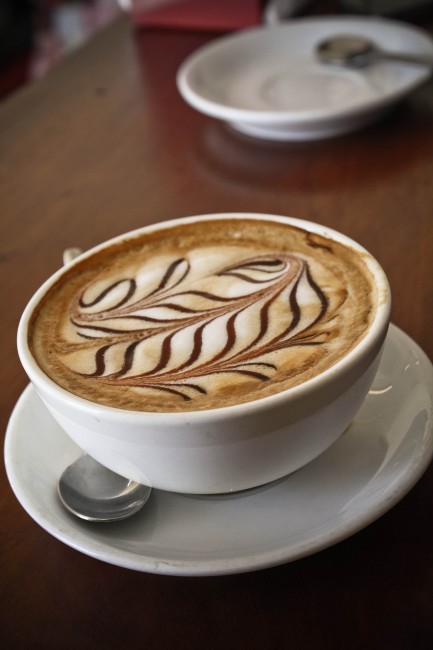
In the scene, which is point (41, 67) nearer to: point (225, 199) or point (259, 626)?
point (225, 199)

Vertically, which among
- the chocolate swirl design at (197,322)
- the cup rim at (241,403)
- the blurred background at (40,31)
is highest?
the cup rim at (241,403)

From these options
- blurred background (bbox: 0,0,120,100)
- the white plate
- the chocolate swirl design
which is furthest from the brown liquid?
blurred background (bbox: 0,0,120,100)

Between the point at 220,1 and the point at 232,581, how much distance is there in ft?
4.02

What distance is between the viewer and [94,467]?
0.55 meters

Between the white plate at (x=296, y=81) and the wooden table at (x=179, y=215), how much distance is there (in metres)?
0.03

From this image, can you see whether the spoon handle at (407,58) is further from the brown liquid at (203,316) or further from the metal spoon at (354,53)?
the brown liquid at (203,316)

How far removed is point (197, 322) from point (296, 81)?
28.9 inches

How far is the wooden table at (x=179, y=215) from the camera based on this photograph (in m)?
0.46

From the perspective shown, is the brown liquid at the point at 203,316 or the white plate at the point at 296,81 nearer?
the brown liquid at the point at 203,316

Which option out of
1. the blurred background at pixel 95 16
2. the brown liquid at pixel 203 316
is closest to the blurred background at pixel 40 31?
the blurred background at pixel 95 16

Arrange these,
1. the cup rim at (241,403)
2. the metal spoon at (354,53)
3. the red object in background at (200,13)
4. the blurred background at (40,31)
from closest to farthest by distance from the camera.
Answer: the cup rim at (241,403), the metal spoon at (354,53), the red object in background at (200,13), the blurred background at (40,31)

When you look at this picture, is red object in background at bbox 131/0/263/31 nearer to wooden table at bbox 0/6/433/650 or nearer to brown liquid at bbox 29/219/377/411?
wooden table at bbox 0/6/433/650

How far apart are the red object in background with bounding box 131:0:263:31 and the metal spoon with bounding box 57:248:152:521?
1130 millimetres

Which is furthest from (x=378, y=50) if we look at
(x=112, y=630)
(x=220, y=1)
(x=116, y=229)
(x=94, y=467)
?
(x=112, y=630)
